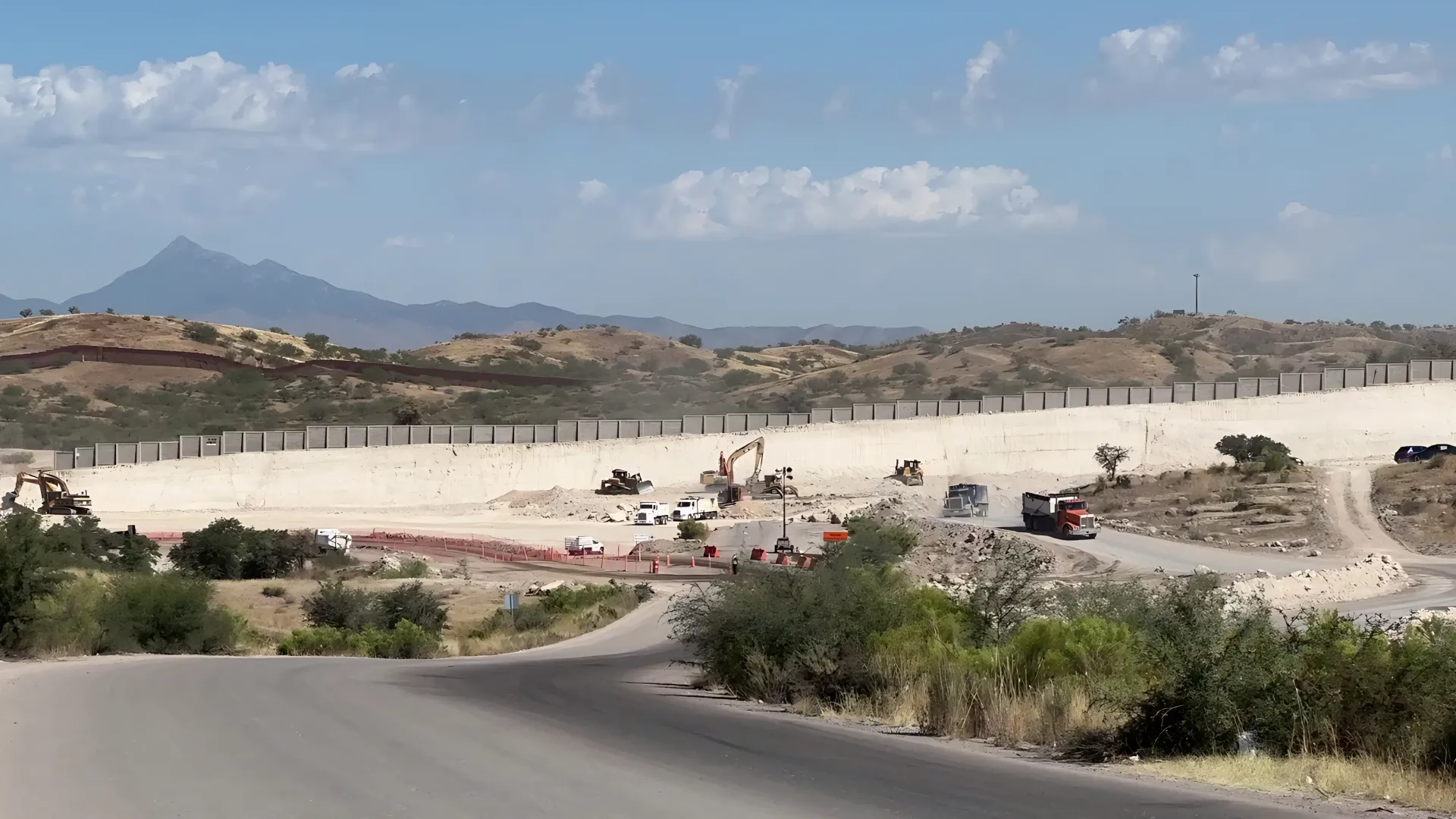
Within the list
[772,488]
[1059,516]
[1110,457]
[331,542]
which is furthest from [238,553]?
[1110,457]

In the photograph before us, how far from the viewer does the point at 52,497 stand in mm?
76000

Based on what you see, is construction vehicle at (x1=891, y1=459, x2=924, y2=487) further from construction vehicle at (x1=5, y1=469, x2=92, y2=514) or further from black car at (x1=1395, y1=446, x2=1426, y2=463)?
construction vehicle at (x1=5, y1=469, x2=92, y2=514)

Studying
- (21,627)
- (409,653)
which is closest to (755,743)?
(21,627)

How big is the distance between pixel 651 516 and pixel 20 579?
51646 mm

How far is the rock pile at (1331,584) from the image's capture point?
148 feet

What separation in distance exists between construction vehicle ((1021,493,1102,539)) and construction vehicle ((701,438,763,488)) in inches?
1023

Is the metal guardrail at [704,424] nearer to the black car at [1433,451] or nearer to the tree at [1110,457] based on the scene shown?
the tree at [1110,457]

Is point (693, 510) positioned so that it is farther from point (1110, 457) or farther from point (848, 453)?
point (1110, 457)

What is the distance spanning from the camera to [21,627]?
30672 millimetres

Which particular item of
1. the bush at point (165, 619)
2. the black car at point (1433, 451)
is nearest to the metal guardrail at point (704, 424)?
the black car at point (1433, 451)

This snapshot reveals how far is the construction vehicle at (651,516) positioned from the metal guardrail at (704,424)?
16.6 meters

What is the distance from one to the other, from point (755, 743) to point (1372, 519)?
55.9m

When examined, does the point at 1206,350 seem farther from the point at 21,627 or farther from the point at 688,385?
the point at 21,627

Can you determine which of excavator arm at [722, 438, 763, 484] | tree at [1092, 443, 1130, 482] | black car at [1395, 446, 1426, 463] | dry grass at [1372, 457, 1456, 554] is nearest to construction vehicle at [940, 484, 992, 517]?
tree at [1092, 443, 1130, 482]
